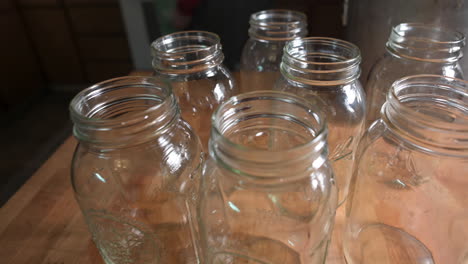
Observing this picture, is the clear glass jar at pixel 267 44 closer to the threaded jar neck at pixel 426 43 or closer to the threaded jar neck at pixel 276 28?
the threaded jar neck at pixel 276 28

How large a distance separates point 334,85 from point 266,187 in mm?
234

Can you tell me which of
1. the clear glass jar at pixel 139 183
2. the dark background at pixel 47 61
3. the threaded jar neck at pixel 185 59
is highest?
the threaded jar neck at pixel 185 59

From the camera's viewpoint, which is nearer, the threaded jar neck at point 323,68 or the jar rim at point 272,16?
the threaded jar neck at point 323,68

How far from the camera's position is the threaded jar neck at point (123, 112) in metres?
0.35

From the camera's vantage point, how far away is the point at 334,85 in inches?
18.8

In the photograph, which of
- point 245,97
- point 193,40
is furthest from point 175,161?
point 193,40

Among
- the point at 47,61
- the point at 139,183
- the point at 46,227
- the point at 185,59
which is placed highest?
the point at 185,59

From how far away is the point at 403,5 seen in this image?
58cm

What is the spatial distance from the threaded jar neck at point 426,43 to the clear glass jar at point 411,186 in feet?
0.42

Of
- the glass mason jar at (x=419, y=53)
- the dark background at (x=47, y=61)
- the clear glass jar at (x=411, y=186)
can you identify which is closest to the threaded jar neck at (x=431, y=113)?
the clear glass jar at (x=411, y=186)

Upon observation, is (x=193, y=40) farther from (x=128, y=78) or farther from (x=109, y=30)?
(x=109, y=30)

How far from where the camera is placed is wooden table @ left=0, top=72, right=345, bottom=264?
0.48 m

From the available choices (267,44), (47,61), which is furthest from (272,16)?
(47,61)

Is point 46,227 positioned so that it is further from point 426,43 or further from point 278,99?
point 426,43
